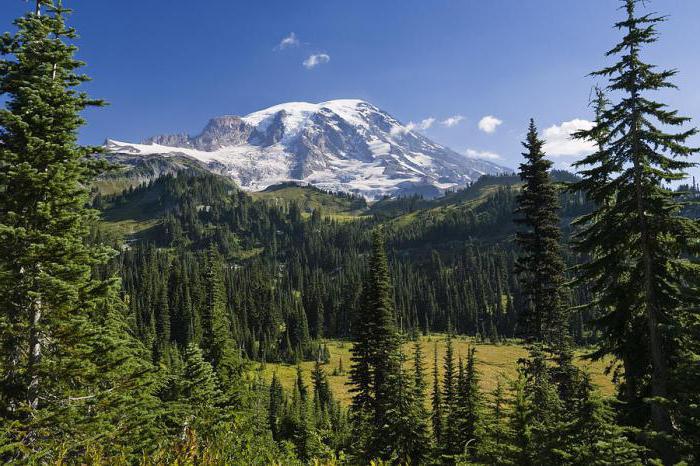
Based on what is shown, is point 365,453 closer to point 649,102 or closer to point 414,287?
point 649,102

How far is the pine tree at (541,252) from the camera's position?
77.4 feet

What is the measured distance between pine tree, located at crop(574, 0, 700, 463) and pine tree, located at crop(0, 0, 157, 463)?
16.5 meters

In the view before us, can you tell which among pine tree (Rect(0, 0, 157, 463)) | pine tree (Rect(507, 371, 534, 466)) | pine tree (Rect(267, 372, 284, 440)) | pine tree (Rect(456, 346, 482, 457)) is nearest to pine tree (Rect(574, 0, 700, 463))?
pine tree (Rect(507, 371, 534, 466))

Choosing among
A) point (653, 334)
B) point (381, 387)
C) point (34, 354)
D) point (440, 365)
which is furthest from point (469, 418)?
point (440, 365)

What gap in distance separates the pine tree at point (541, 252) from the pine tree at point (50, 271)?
1920 centimetres

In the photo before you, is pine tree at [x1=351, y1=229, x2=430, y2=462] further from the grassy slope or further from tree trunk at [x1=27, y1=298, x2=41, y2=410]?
the grassy slope

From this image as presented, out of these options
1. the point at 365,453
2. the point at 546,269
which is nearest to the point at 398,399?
the point at 365,453

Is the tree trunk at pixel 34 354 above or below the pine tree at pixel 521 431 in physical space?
above

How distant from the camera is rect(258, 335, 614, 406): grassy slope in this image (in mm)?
96562

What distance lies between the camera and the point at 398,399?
2817cm

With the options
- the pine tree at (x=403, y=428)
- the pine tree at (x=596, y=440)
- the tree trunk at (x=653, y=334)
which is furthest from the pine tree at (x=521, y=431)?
the pine tree at (x=403, y=428)

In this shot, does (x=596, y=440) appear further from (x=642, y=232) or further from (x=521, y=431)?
(x=642, y=232)

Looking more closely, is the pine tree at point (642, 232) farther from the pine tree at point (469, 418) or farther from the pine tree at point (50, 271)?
the pine tree at point (50, 271)

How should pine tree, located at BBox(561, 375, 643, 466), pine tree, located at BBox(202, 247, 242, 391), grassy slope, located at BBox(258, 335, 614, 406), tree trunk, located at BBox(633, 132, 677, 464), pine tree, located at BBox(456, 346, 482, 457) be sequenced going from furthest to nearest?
grassy slope, located at BBox(258, 335, 614, 406) → pine tree, located at BBox(202, 247, 242, 391) → pine tree, located at BBox(456, 346, 482, 457) → tree trunk, located at BBox(633, 132, 677, 464) → pine tree, located at BBox(561, 375, 643, 466)
